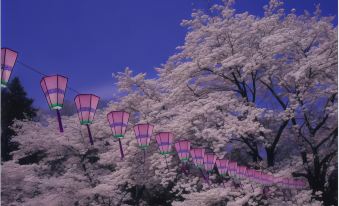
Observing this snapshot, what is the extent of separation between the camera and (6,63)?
577 cm

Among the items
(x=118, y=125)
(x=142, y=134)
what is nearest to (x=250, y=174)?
(x=142, y=134)

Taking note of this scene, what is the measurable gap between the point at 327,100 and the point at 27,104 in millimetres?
17965

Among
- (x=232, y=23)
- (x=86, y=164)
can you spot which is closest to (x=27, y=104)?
(x=86, y=164)

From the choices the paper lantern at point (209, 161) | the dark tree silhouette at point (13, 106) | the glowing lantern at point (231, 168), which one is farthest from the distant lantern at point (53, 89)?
the dark tree silhouette at point (13, 106)

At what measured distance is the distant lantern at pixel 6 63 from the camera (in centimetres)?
570

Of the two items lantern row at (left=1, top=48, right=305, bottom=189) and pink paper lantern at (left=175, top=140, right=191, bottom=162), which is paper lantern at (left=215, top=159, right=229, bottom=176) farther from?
pink paper lantern at (left=175, top=140, right=191, bottom=162)

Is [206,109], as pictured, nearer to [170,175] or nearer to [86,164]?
[170,175]

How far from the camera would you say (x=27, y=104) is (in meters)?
23.8

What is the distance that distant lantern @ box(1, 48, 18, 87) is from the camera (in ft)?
18.7

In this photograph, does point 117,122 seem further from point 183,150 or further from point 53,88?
point 183,150

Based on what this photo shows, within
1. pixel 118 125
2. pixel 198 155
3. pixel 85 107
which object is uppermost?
pixel 85 107

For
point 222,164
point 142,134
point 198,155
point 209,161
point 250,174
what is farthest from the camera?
point 250,174

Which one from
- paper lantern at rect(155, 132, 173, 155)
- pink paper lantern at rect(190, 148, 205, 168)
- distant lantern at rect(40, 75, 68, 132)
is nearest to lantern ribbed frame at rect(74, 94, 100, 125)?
distant lantern at rect(40, 75, 68, 132)

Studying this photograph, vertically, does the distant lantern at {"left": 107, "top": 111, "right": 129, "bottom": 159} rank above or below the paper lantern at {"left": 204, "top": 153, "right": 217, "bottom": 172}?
above
